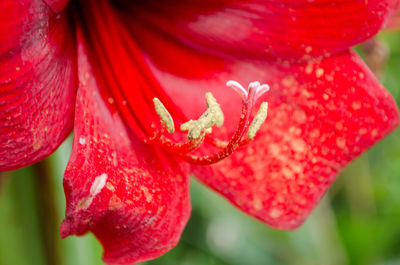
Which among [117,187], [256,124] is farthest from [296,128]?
[117,187]

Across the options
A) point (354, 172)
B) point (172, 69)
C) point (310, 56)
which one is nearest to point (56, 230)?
point (172, 69)

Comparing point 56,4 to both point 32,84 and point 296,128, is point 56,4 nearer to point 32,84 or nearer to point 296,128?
point 32,84

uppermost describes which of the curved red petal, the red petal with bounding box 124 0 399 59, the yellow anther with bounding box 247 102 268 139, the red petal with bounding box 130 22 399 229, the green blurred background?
the curved red petal

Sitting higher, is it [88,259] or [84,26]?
[84,26]

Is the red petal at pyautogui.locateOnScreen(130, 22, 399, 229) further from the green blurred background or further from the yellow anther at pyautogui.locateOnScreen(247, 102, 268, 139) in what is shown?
the green blurred background

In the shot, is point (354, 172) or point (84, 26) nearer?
point (84, 26)

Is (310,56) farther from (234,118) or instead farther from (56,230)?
(56,230)

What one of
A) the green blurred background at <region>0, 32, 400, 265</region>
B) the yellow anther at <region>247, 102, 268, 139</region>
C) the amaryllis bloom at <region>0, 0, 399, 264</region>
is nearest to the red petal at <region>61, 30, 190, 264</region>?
the amaryllis bloom at <region>0, 0, 399, 264</region>
